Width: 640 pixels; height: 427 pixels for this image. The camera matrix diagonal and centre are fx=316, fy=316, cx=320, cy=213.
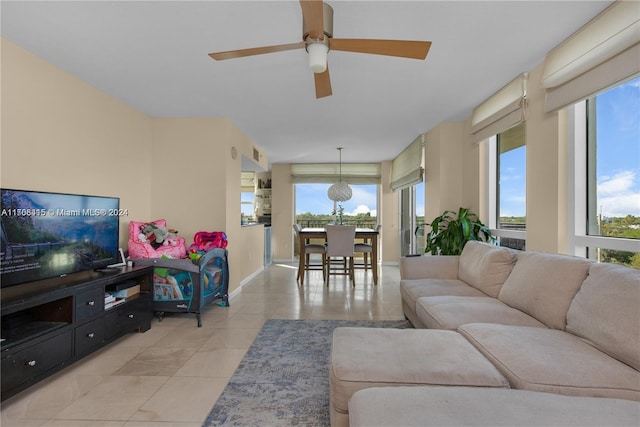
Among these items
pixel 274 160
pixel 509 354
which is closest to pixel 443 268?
pixel 509 354

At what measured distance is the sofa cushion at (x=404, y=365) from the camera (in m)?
1.34

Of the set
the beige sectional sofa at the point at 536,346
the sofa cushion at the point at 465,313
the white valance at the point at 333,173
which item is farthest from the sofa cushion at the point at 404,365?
the white valance at the point at 333,173

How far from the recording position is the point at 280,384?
2037mm

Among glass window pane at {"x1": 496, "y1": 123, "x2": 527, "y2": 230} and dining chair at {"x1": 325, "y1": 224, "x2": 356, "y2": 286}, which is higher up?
glass window pane at {"x1": 496, "y1": 123, "x2": 527, "y2": 230}

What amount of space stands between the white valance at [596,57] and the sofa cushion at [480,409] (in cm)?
184

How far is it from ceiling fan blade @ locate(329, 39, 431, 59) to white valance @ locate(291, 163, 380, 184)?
541 centimetres

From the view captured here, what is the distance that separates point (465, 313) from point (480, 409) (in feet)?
3.66

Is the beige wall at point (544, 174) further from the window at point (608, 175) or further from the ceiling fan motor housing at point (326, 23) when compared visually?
the ceiling fan motor housing at point (326, 23)

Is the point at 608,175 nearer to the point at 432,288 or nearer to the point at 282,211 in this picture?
the point at 432,288

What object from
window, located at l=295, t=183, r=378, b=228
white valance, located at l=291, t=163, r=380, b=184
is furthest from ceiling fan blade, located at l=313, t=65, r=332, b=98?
window, located at l=295, t=183, r=378, b=228

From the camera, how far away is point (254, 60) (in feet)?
8.34

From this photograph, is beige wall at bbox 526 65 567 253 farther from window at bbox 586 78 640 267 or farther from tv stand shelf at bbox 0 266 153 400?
tv stand shelf at bbox 0 266 153 400

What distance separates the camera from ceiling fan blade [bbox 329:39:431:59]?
5.72 feet

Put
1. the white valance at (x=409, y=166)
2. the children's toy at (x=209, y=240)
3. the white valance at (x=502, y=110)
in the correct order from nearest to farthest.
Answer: the white valance at (x=502, y=110), the children's toy at (x=209, y=240), the white valance at (x=409, y=166)
